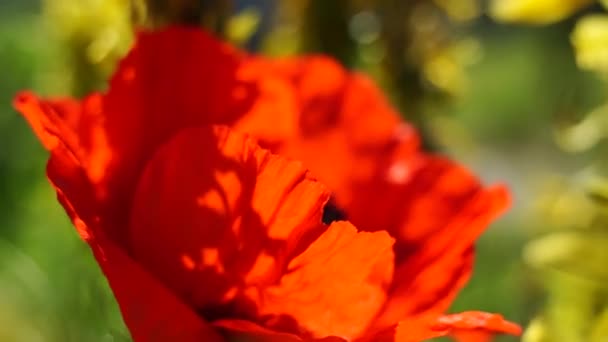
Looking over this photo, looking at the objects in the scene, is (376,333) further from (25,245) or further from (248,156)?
(25,245)

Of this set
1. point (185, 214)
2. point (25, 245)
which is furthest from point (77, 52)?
point (185, 214)

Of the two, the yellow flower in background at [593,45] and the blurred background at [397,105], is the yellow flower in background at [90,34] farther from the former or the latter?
the yellow flower in background at [593,45]

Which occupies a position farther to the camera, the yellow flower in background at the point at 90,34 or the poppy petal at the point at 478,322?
the yellow flower in background at the point at 90,34

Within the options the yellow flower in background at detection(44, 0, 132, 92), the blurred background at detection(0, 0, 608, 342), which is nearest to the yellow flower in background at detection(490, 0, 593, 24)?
the blurred background at detection(0, 0, 608, 342)

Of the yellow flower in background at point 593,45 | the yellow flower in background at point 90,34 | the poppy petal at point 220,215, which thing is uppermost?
the yellow flower in background at point 90,34

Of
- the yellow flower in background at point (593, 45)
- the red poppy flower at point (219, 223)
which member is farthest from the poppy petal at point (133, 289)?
the yellow flower in background at point (593, 45)

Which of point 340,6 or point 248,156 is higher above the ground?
point 340,6

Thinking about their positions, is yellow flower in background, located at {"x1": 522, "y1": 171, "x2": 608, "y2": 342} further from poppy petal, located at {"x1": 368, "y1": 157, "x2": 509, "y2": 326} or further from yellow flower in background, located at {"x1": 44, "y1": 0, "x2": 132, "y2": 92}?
yellow flower in background, located at {"x1": 44, "y1": 0, "x2": 132, "y2": 92}
